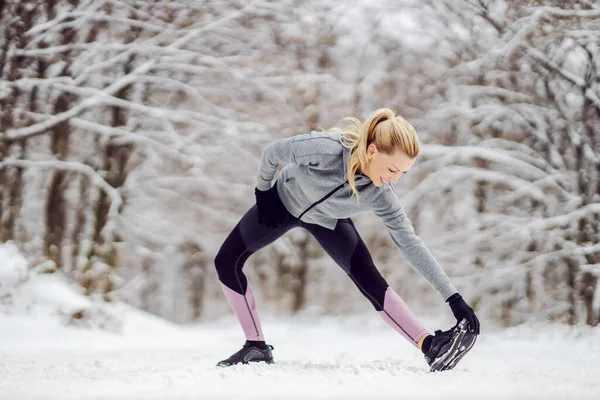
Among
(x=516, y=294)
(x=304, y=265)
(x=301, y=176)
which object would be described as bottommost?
(x=516, y=294)

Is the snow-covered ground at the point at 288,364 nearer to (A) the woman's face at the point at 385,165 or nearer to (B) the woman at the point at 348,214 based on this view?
(B) the woman at the point at 348,214

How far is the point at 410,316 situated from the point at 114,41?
363 centimetres

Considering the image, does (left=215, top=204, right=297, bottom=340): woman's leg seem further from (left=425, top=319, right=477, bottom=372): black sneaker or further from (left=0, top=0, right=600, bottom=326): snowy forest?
(left=0, top=0, right=600, bottom=326): snowy forest

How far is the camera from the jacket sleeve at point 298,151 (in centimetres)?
184

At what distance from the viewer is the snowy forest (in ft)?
14.0

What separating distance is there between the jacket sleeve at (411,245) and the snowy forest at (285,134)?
243 cm

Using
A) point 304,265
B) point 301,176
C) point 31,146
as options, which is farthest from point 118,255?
point 301,176

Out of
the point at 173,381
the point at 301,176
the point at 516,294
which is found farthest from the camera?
the point at 516,294

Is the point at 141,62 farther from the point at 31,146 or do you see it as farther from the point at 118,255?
the point at 118,255

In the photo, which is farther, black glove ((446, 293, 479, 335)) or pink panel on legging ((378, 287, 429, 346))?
pink panel on legging ((378, 287, 429, 346))

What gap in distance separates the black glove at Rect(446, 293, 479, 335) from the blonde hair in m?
0.48

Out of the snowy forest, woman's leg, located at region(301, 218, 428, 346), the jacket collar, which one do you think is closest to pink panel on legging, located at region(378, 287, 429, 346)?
woman's leg, located at region(301, 218, 428, 346)

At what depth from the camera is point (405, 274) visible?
173 inches

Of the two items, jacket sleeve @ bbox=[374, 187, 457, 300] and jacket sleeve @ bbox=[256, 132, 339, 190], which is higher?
jacket sleeve @ bbox=[256, 132, 339, 190]
